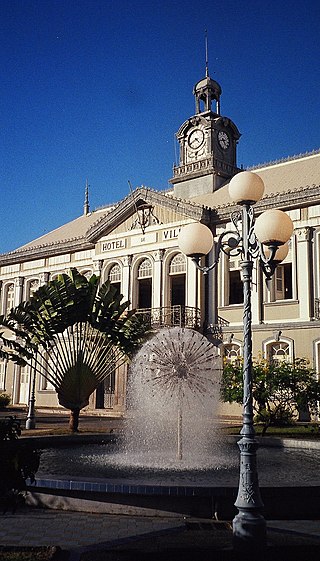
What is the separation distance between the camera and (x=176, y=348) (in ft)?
38.3

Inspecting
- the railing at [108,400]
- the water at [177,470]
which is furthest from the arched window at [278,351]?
the water at [177,470]

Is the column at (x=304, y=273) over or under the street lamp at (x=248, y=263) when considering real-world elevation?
over

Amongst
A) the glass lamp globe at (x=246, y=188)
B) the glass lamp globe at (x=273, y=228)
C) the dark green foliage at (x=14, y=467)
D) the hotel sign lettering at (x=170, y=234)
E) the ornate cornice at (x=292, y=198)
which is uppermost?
the ornate cornice at (x=292, y=198)

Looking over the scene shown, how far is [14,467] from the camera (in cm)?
595

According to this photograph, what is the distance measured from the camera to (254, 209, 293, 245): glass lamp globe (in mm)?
7598

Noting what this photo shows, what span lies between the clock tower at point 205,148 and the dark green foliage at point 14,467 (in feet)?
90.1

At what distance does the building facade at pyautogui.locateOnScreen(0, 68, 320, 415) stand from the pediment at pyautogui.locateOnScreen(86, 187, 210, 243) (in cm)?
5

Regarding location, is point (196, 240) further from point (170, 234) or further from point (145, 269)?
point (145, 269)

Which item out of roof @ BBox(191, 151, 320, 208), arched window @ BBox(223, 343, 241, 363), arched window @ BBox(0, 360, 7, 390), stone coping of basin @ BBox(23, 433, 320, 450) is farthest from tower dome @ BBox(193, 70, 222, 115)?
stone coping of basin @ BBox(23, 433, 320, 450)

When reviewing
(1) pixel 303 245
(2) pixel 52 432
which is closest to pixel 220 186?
(1) pixel 303 245

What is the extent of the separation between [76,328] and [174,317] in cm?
760

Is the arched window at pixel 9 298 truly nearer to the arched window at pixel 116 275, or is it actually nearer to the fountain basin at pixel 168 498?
the arched window at pixel 116 275

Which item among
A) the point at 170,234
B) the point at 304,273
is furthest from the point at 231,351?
the point at 170,234

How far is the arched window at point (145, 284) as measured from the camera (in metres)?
31.0
